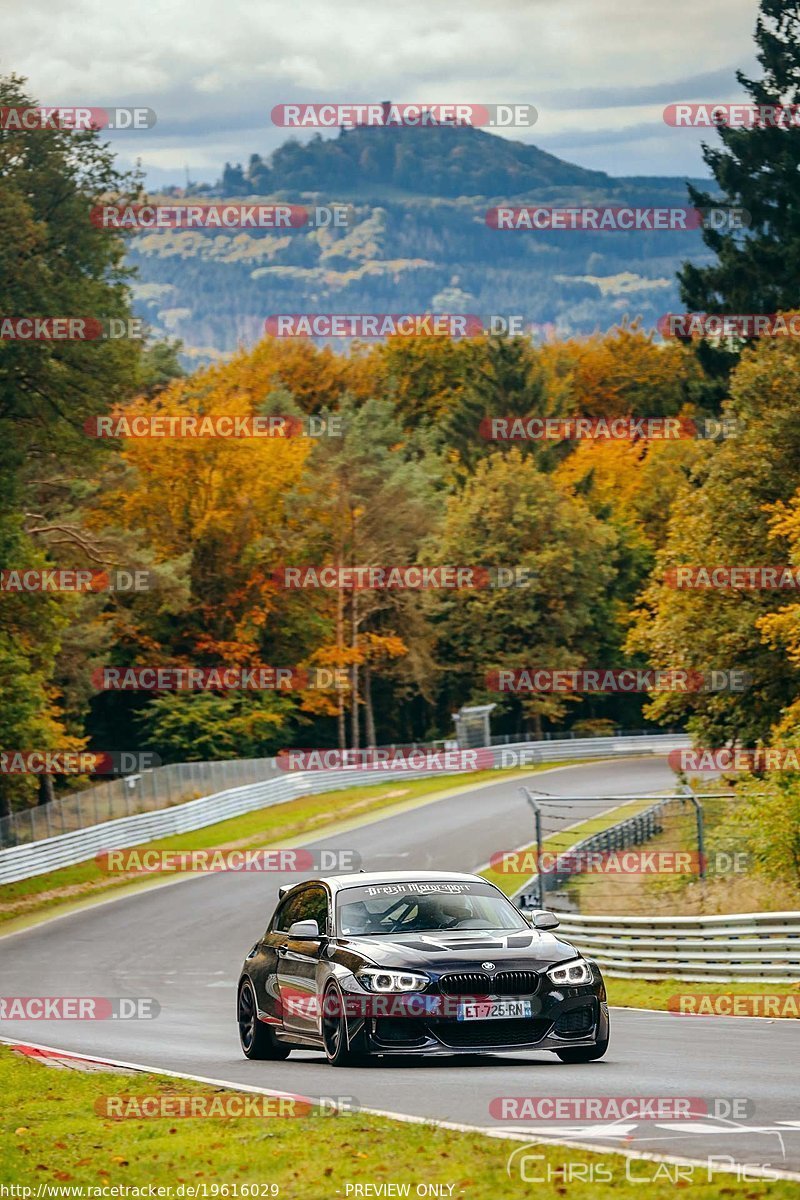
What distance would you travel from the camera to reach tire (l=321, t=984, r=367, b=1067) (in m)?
12.5

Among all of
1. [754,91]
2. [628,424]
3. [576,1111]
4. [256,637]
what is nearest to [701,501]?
[754,91]

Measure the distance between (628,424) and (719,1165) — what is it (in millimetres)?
95065

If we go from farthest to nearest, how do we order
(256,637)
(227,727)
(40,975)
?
1. (256,637)
2. (227,727)
3. (40,975)

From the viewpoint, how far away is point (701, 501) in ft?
135

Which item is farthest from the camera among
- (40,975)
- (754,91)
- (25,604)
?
(754,91)

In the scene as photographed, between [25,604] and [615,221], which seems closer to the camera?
[25,604]

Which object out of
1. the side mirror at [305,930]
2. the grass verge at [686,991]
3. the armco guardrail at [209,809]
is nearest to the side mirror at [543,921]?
the side mirror at [305,930]

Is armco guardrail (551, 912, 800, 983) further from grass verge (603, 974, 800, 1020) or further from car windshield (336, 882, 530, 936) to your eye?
car windshield (336, 882, 530, 936)

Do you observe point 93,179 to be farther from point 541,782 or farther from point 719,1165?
point 719,1165

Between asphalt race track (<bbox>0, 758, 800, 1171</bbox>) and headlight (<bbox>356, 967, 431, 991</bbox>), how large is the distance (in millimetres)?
580

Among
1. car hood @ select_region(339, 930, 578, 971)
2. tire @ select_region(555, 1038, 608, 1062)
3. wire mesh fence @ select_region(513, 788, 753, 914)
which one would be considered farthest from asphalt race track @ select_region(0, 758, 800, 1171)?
wire mesh fence @ select_region(513, 788, 753, 914)

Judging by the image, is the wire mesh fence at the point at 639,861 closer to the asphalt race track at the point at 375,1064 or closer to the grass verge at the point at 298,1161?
the asphalt race track at the point at 375,1064

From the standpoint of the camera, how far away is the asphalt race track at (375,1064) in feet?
30.6

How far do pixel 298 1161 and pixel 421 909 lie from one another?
15.5 feet
